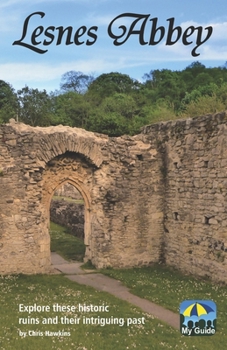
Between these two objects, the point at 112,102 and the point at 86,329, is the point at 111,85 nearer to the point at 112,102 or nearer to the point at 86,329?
the point at 112,102

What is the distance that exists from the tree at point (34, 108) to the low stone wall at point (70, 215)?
1042 inches

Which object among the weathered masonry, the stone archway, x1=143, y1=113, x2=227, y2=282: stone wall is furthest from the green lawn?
the stone archway

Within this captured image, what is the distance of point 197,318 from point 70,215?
14199 millimetres

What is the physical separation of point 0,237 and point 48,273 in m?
1.83

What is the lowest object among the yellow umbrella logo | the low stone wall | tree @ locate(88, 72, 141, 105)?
the yellow umbrella logo

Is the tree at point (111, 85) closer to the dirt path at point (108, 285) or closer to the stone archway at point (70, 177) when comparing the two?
the stone archway at point (70, 177)

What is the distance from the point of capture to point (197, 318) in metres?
7.74

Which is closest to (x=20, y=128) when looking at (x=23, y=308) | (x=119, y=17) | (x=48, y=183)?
(x=48, y=183)

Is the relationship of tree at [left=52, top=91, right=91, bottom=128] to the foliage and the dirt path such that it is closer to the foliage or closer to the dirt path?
the foliage

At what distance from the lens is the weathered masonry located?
11617 millimetres

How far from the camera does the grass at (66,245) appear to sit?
603 inches

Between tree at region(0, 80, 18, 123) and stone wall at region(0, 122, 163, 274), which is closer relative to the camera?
stone wall at region(0, 122, 163, 274)

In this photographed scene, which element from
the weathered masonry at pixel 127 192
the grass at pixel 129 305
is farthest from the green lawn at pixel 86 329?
the weathered masonry at pixel 127 192

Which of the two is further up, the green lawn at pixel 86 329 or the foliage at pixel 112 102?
the foliage at pixel 112 102
